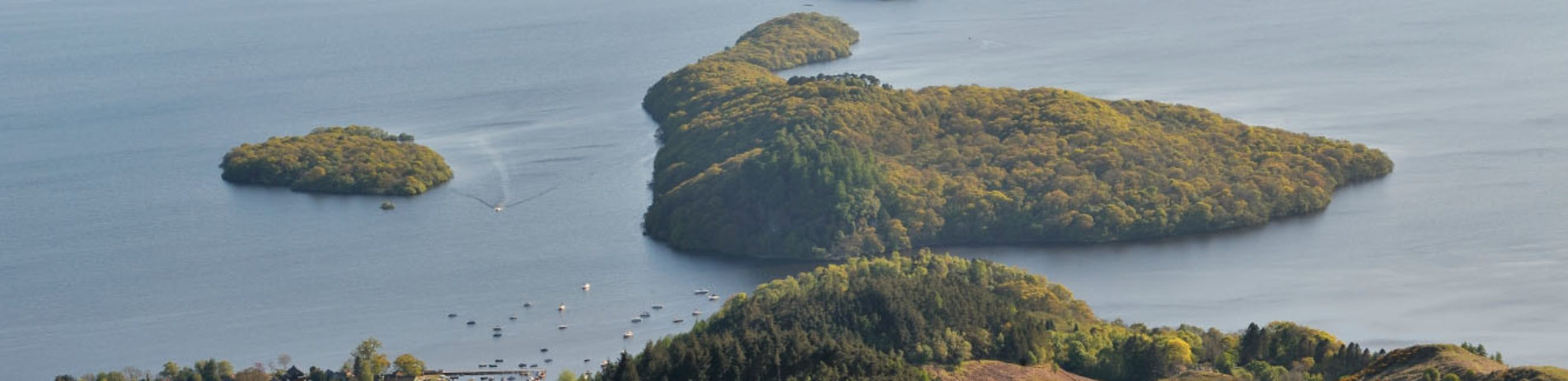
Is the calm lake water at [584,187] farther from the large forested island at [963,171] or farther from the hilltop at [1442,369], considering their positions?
the hilltop at [1442,369]

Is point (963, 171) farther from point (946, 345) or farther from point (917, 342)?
point (946, 345)

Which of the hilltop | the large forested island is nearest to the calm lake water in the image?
the large forested island

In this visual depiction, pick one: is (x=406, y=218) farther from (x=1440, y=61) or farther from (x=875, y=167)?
(x=1440, y=61)

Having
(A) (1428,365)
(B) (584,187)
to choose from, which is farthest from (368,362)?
(A) (1428,365)

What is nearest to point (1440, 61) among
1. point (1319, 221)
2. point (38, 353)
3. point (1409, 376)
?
point (1319, 221)

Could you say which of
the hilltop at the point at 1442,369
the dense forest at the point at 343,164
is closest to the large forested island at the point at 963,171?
the dense forest at the point at 343,164

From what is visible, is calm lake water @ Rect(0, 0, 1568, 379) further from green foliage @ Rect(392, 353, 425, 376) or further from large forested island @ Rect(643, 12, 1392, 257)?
green foliage @ Rect(392, 353, 425, 376)
